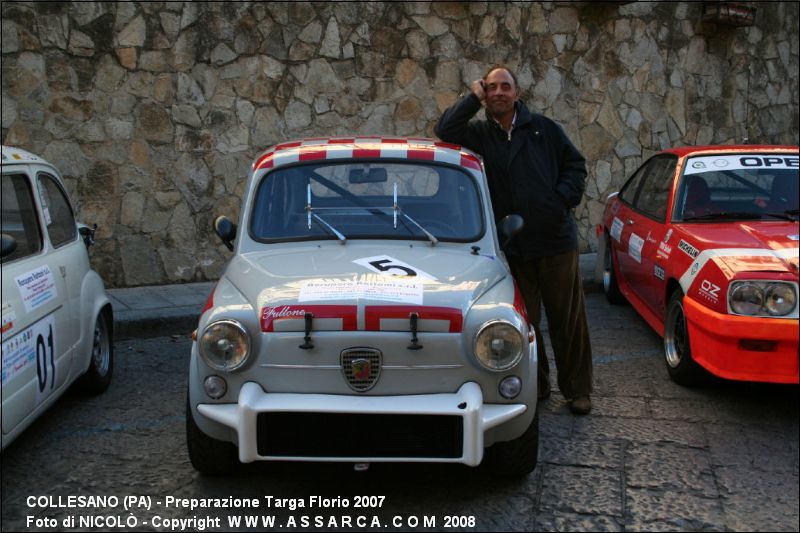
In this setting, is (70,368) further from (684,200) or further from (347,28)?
(347,28)

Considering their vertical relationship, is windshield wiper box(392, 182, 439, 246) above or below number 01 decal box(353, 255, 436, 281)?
above

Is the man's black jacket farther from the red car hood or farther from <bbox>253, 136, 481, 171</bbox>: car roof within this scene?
the red car hood

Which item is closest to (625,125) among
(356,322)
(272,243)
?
Answer: (272,243)

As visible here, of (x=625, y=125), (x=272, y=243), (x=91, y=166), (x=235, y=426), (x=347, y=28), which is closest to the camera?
(x=235, y=426)

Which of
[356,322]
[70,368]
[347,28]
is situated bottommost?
[70,368]

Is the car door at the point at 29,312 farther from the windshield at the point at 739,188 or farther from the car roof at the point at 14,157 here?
the windshield at the point at 739,188

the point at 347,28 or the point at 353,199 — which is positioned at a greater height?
the point at 347,28

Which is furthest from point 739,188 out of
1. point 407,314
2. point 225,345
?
point 225,345

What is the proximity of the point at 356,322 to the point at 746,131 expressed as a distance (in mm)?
9903

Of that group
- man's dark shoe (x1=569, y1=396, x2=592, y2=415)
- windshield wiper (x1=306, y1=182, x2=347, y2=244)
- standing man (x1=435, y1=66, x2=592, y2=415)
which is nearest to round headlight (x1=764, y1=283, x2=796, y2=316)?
standing man (x1=435, y1=66, x2=592, y2=415)

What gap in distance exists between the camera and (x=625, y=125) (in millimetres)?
11031

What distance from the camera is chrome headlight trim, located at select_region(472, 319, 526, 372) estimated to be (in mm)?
3846

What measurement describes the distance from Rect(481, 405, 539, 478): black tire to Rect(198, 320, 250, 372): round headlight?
1.25m

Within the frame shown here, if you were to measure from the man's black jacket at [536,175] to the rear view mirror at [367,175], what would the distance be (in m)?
0.57
